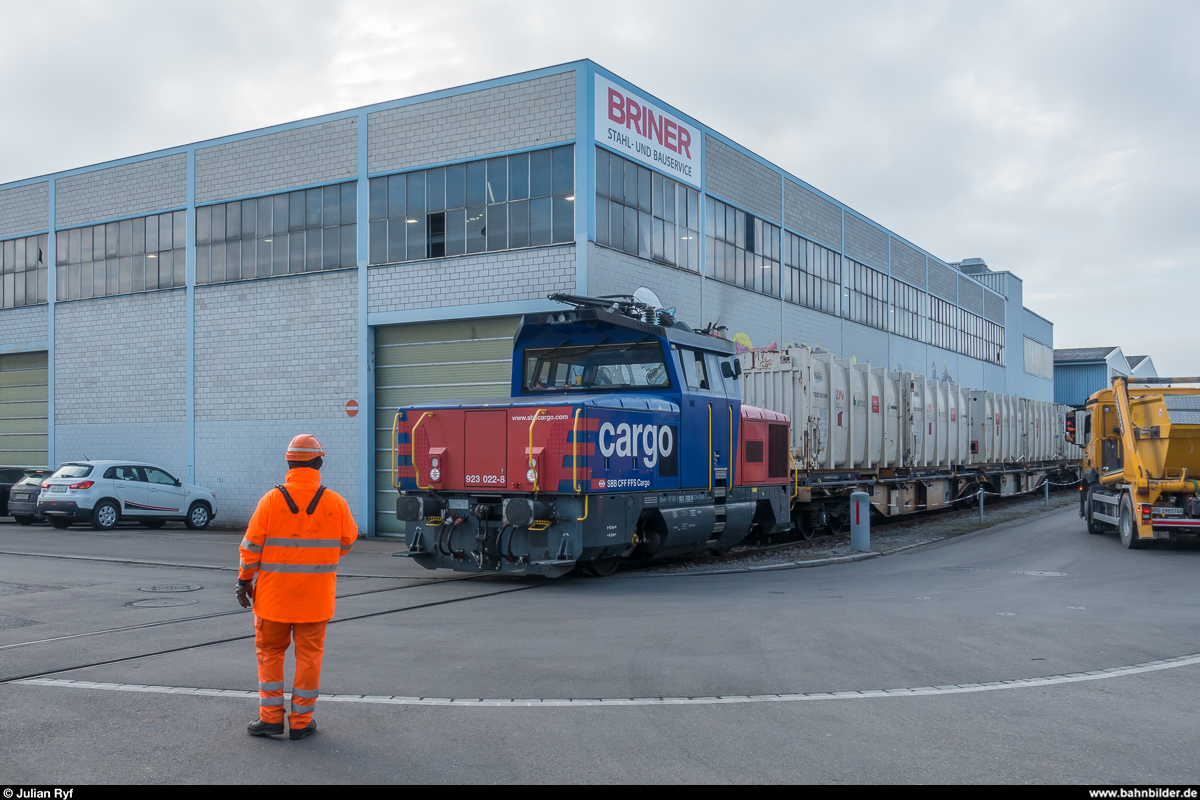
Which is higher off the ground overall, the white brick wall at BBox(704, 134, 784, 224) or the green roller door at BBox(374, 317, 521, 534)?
the white brick wall at BBox(704, 134, 784, 224)

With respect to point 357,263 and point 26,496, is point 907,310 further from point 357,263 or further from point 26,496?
point 26,496

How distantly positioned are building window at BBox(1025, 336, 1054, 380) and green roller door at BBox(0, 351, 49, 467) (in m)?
53.2

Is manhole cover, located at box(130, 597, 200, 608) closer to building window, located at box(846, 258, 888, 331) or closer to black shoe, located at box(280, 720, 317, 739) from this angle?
black shoe, located at box(280, 720, 317, 739)

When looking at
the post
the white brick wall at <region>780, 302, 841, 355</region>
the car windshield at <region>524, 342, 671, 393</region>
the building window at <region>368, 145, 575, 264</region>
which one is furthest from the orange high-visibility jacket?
the white brick wall at <region>780, 302, 841, 355</region>

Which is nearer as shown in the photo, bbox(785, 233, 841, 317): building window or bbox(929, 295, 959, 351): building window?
bbox(785, 233, 841, 317): building window

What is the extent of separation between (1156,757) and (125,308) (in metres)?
27.8

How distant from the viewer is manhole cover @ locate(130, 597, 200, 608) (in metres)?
10.9

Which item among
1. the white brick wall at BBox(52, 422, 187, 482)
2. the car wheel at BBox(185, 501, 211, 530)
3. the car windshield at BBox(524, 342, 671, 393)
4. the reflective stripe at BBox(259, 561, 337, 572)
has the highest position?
the car windshield at BBox(524, 342, 671, 393)

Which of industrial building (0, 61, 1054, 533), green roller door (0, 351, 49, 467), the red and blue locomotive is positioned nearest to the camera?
the red and blue locomotive

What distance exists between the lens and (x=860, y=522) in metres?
16.8

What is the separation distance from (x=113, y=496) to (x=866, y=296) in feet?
85.6

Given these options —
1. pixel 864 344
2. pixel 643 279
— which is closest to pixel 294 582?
pixel 643 279

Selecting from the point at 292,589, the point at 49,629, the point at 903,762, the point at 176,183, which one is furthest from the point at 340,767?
the point at 176,183

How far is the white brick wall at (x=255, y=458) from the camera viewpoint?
22875 mm
